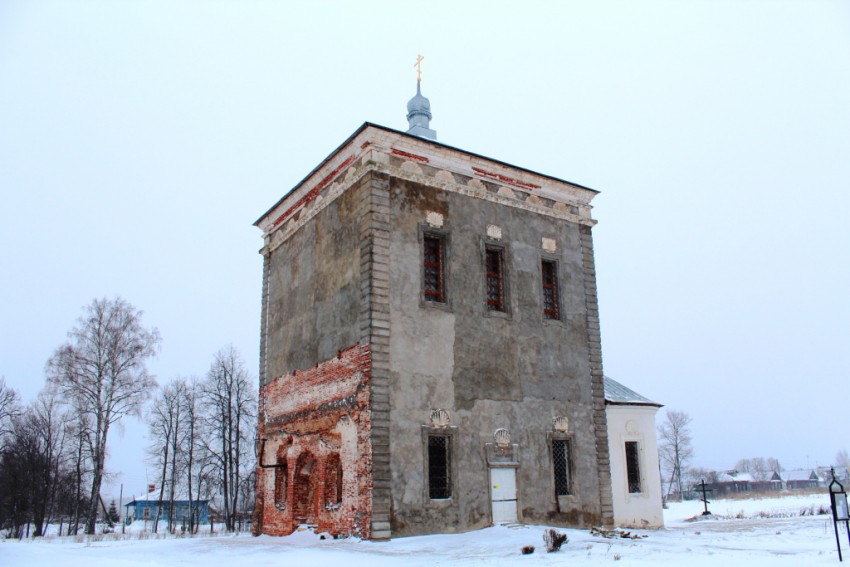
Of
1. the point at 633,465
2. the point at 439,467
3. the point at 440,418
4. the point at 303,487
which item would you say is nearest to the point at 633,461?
the point at 633,465

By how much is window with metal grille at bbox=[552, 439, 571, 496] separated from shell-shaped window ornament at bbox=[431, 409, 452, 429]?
11.0 ft

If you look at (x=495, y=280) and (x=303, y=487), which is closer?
(x=303, y=487)

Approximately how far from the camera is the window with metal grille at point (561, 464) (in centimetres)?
1792

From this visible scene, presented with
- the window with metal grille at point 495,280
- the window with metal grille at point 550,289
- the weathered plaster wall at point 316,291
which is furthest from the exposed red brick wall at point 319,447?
the window with metal grille at point 550,289

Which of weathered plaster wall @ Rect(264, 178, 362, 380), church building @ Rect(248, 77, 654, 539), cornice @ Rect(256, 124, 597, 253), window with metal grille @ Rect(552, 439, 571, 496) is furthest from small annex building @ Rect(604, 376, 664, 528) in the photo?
weathered plaster wall @ Rect(264, 178, 362, 380)

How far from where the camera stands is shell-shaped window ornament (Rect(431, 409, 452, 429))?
1616cm

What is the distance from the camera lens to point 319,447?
1739 cm

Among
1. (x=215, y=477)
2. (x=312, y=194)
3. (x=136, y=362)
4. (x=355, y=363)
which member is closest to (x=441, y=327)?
(x=355, y=363)

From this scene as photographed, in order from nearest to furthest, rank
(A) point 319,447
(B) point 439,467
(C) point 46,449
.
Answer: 1. (B) point 439,467
2. (A) point 319,447
3. (C) point 46,449

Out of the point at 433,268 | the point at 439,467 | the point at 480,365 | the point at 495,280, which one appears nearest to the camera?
the point at 439,467

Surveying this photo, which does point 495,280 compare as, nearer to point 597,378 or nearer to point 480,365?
point 480,365

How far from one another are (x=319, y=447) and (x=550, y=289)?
746cm

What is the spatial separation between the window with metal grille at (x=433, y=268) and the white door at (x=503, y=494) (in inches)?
169

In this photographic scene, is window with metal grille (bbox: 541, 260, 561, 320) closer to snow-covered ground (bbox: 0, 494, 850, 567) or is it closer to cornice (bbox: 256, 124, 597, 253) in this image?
cornice (bbox: 256, 124, 597, 253)
